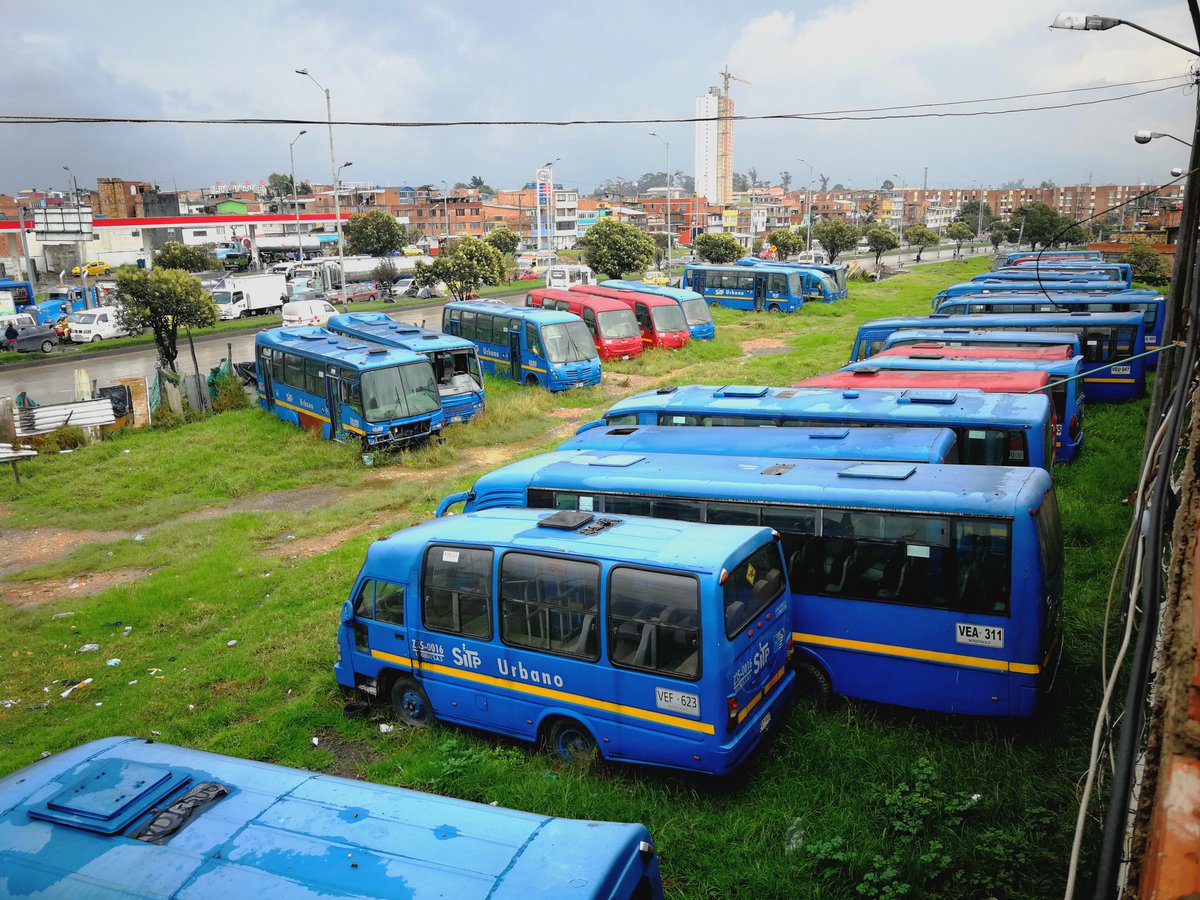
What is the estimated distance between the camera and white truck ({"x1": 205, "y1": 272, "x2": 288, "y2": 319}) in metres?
43.7

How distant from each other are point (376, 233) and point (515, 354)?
39.5 meters

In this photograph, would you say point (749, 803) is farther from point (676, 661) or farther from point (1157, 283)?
point (1157, 283)

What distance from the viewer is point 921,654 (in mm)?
7660

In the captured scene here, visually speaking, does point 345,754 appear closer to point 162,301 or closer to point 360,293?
point 162,301

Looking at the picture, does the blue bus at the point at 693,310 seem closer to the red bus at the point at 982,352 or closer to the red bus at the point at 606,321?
the red bus at the point at 606,321

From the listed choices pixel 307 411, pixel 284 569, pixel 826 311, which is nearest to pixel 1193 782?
pixel 284 569

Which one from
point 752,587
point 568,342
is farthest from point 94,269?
point 752,587

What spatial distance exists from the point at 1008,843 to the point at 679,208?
12428cm

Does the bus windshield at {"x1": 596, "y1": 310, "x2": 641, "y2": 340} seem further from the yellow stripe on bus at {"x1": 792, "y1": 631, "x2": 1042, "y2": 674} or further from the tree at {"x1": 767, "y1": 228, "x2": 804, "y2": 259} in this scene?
the tree at {"x1": 767, "y1": 228, "x2": 804, "y2": 259}

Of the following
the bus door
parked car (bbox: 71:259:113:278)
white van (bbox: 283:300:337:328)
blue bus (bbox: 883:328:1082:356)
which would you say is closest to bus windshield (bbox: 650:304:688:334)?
the bus door

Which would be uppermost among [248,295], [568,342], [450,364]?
[248,295]

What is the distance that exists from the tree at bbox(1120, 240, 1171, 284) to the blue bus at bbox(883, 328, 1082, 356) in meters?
29.5

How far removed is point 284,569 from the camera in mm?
13445

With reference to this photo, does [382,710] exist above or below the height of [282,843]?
below
